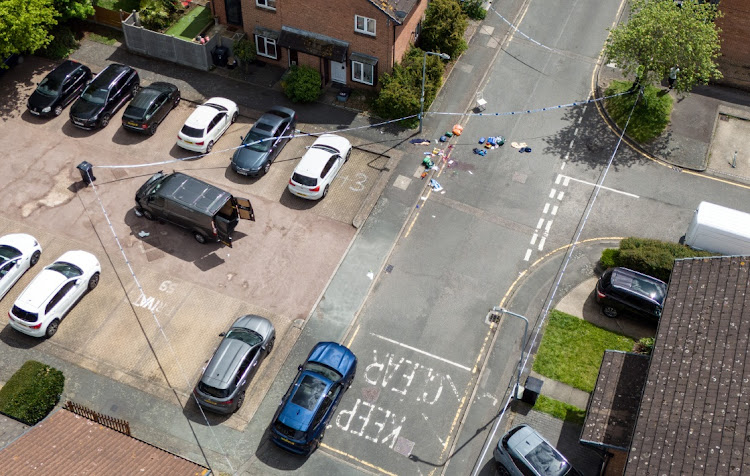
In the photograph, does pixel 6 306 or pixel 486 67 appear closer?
pixel 6 306

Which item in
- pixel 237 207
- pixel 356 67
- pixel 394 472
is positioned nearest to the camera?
pixel 394 472

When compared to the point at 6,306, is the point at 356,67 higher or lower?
higher

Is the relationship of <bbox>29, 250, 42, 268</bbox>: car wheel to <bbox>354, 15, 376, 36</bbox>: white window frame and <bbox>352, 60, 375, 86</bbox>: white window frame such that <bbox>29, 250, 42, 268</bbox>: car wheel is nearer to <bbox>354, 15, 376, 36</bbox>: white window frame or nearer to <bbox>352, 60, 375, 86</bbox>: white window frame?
<bbox>352, 60, 375, 86</bbox>: white window frame

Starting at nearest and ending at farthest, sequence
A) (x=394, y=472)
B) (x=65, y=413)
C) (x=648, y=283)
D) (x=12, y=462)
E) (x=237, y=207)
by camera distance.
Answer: (x=12, y=462), (x=65, y=413), (x=394, y=472), (x=648, y=283), (x=237, y=207)

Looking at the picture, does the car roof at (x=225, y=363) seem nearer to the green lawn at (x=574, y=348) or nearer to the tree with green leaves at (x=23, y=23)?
the green lawn at (x=574, y=348)

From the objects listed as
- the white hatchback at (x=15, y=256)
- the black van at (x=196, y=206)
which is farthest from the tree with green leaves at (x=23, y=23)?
the black van at (x=196, y=206)

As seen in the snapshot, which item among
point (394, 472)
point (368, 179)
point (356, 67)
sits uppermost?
point (356, 67)

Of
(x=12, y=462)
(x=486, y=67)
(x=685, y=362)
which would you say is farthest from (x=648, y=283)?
(x=12, y=462)

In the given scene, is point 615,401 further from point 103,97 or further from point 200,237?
point 103,97

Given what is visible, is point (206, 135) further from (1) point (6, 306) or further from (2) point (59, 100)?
(1) point (6, 306)
